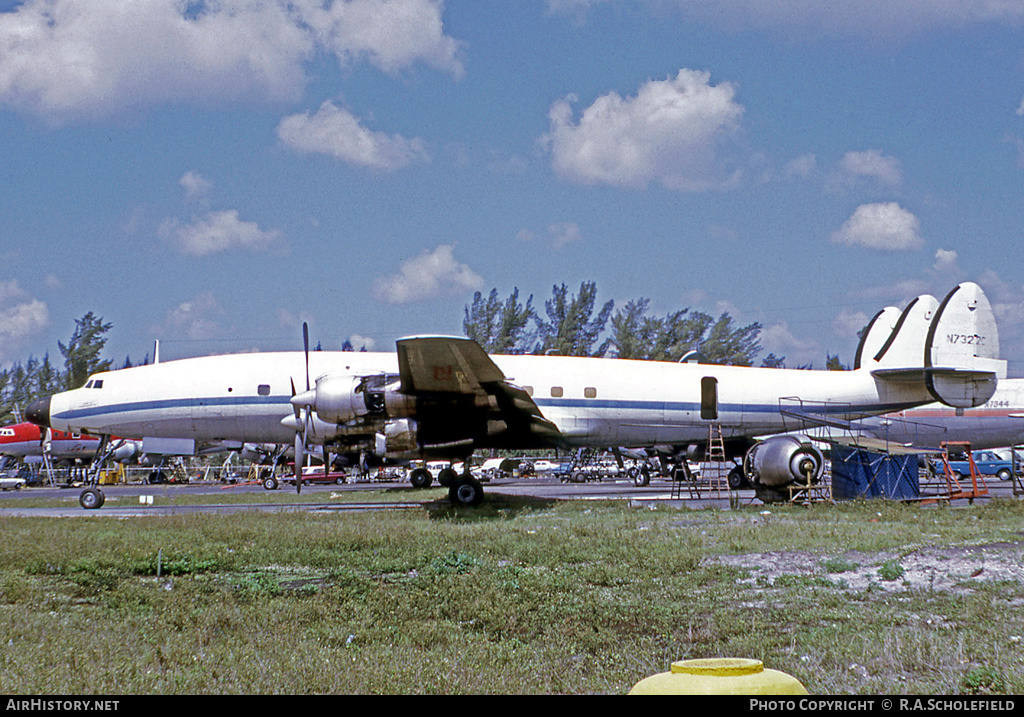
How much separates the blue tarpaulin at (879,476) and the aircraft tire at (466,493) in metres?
9.34

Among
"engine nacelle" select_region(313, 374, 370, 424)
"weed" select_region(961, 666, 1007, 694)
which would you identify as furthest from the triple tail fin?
"weed" select_region(961, 666, 1007, 694)

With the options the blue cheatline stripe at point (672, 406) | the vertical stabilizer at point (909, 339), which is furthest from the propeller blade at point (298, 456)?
the vertical stabilizer at point (909, 339)

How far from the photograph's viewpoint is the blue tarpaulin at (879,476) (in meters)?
19.7

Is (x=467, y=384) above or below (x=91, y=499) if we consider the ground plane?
above

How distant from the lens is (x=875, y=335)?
2831 cm

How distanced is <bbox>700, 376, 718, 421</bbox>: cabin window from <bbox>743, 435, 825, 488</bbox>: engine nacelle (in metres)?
A: 2.45

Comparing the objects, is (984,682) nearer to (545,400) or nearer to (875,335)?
(545,400)

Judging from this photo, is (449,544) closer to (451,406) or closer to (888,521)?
(451,406)

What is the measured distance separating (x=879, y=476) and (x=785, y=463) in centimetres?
222

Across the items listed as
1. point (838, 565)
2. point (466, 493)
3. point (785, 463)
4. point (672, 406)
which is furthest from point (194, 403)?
point (838, 565)

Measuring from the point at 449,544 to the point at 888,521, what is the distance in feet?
27.9

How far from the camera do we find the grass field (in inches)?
216

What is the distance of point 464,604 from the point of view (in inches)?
320
